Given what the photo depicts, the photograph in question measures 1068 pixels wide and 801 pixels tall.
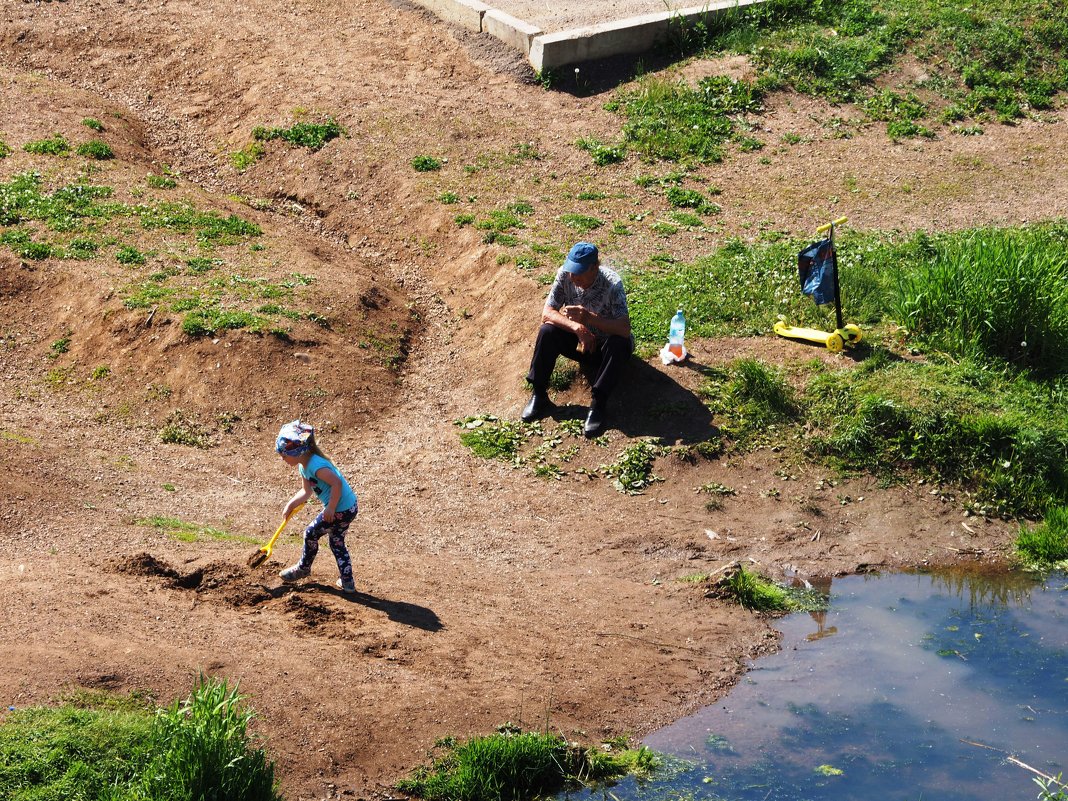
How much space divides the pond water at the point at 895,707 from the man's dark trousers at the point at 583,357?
2514 millimetres

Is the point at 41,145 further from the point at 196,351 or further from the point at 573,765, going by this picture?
the point at 573,765

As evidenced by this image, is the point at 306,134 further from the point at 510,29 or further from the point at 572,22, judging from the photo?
the point at 572,22

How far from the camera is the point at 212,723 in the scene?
534cm

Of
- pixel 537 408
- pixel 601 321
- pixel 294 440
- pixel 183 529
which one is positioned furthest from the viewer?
pixel 537 408

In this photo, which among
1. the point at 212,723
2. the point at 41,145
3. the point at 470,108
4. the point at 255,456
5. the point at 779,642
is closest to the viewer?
the point at 212,723

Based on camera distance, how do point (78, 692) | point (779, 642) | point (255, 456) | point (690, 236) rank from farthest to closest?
1. point (690, 236)
2. point (255, 456)
3. point (779, 642)
4. point (78, 692)

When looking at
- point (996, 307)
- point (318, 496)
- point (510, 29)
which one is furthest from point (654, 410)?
point (510, 29)

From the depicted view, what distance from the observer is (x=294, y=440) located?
24.0ft

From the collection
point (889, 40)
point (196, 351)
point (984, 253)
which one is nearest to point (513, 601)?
point (196, 351)

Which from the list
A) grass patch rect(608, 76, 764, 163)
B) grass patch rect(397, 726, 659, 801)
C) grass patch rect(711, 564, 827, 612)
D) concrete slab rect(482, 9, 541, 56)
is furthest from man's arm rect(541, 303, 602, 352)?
concrete slab rect(482, 9, 541, 56)

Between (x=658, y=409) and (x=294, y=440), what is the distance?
365cm

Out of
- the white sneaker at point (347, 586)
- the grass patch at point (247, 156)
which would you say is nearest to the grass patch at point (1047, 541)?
the white sneaker at point (347, 586)

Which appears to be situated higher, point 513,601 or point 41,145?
point 41,145

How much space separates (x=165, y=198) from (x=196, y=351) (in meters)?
3.21
